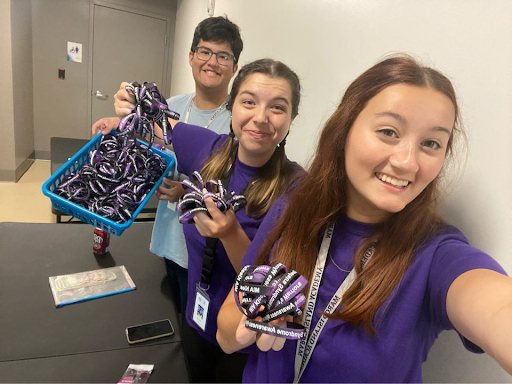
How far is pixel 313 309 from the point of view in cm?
80

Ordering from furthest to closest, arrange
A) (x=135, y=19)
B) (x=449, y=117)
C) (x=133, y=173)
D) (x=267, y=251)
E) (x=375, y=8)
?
(x=135, y=19) < (x=133, y=173) < (x=375, y=8) < (x=267, y=251) < (x=449, y=117)

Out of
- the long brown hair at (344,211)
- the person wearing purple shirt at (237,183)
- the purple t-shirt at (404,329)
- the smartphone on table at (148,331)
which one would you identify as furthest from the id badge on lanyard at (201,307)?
the purple t-shirt at (404,329)

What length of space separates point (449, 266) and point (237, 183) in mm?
777

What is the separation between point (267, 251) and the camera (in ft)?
3.01

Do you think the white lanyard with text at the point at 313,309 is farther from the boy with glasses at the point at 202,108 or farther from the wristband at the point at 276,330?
the boy with glasses at the point at 202,108

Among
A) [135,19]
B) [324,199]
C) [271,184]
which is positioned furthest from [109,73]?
[324,199]

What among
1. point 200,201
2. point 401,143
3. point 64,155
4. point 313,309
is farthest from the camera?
point 64,155

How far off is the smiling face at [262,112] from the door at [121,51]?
534cm

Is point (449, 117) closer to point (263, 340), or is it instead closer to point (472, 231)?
point (472, 231)

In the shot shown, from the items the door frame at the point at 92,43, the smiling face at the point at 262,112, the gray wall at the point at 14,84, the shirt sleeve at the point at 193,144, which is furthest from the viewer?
the door frame at the point at 92,43

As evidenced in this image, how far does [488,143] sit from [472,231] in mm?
217

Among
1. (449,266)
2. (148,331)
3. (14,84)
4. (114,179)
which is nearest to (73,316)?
(148,331)

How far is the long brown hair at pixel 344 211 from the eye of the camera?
73 centimetres

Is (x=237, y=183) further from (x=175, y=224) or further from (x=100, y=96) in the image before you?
(x=100, y=96)
